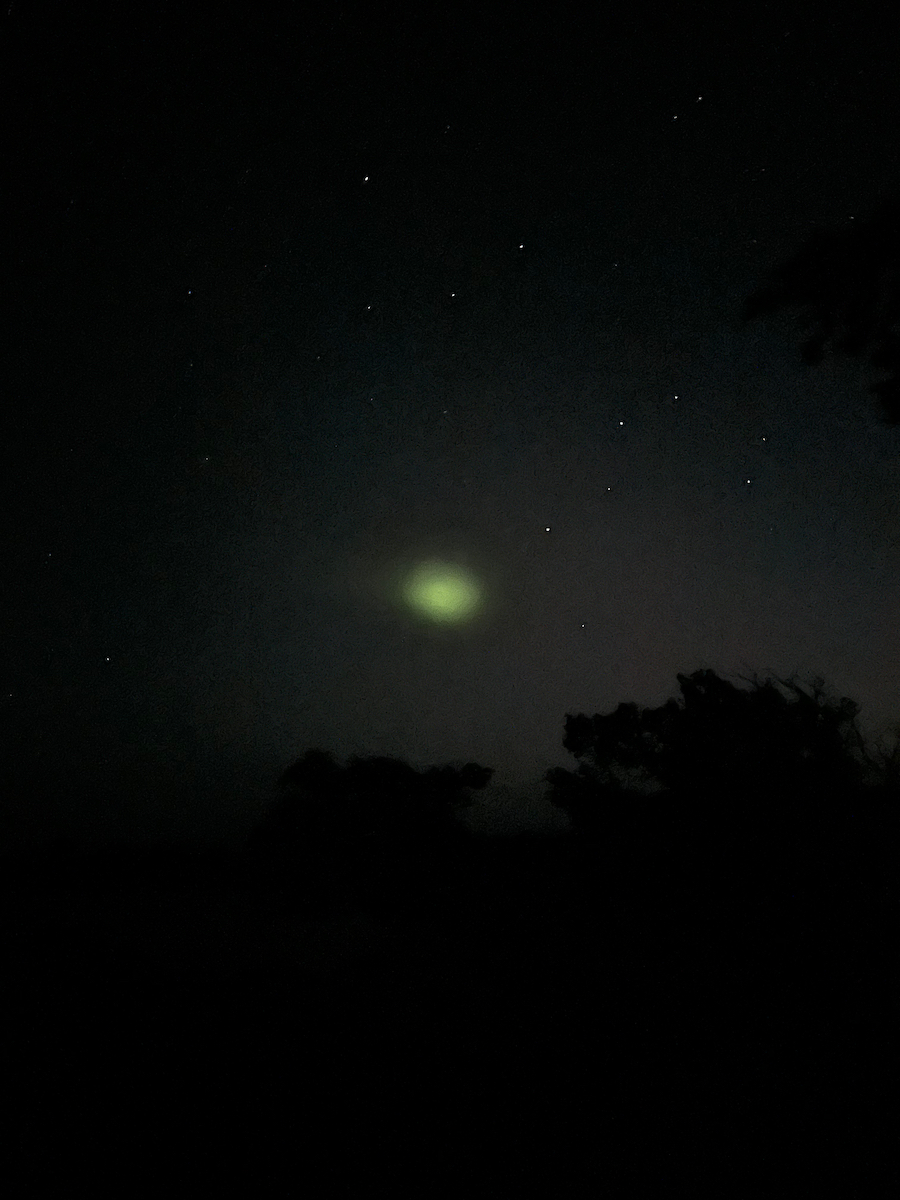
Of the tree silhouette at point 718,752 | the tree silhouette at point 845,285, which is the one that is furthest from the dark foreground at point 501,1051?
the tree silhouette at point 845,285

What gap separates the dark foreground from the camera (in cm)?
533

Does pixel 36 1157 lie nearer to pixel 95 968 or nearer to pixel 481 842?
pixel 95 968

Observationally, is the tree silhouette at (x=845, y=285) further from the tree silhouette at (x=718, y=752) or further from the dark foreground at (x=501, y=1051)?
the tree silhouette at (x=718, y=752)

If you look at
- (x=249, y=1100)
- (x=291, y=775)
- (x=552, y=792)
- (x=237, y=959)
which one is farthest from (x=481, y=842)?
(x=249, y=1100)

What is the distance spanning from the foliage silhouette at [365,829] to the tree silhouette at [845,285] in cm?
1412

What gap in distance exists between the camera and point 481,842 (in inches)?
681

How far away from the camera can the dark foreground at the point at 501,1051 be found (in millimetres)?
5328

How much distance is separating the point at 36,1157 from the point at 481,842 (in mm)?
12706

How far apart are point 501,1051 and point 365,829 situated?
11345 millimetres

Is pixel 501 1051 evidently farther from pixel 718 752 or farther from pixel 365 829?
pixel 365 829

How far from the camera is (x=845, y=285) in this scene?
12.0ft

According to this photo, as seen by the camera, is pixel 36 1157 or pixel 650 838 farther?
pixel 650 838

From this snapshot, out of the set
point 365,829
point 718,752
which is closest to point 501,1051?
point 718,752

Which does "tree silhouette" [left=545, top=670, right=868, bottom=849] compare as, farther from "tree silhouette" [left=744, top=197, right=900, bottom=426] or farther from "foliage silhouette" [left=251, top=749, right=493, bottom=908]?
"tree silhouette" [left=744, top=197, right=900, bottom=426]
